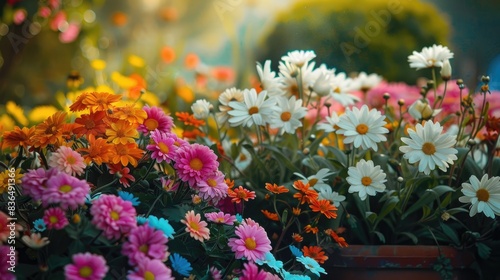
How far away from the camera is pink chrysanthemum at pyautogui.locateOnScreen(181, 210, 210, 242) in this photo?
3.01 feet

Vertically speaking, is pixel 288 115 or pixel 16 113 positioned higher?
pixel 288 115

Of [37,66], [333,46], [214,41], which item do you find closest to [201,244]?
[333,46]

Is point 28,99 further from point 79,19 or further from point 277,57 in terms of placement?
point 277,57

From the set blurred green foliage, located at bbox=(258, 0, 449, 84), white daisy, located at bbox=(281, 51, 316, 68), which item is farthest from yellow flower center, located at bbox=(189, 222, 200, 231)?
blurred green foliage, located at bbox=(258, 0, 449, 84)

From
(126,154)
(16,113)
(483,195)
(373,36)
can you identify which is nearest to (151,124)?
(126,154)

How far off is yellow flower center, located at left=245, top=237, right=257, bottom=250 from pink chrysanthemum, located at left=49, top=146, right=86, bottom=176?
0.27 metres

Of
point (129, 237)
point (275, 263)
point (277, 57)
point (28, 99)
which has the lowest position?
point (129, 237)

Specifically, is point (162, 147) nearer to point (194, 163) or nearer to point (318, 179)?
point (194, 163)

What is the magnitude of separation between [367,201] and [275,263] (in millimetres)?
320

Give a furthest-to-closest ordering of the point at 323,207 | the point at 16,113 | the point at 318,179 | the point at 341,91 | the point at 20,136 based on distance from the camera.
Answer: the point at 16,113 < the point at 341,91 < the point at 318,179 < the point at 323,207 < the point at 20,136

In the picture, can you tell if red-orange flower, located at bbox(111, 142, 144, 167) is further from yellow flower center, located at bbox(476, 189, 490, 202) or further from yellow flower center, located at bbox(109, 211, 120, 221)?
yellow flower center, located at bbox(476, 189, 490, 202)

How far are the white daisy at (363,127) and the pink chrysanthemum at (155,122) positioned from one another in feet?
1.08

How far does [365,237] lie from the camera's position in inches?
49.8

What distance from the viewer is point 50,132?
100 cm
